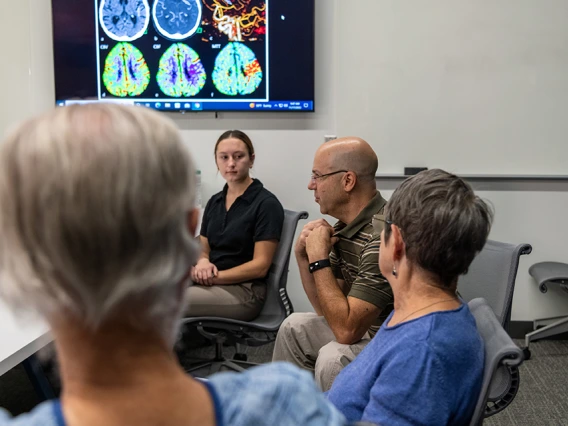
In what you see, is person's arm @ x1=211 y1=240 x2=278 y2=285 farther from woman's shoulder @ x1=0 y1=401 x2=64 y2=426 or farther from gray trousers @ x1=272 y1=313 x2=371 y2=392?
woman's shoulder @ x1=0 y1=401 x2=64 y2=426

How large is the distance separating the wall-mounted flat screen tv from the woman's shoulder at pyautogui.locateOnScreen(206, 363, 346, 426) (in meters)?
3.08

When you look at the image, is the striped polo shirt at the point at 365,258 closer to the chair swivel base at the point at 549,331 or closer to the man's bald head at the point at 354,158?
the man's bald head at the point at 354,158

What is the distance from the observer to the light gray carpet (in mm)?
2668

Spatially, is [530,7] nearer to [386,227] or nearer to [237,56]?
[237,56]

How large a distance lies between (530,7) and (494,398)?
2865 mm

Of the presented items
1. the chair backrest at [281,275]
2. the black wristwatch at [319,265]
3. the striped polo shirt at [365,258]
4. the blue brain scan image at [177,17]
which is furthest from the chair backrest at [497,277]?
the blue brain scan image at [177,17]

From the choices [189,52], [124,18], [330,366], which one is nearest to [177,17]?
[189,52]

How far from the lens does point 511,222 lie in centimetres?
361

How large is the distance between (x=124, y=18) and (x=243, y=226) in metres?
1.65

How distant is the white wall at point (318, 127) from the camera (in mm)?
3576

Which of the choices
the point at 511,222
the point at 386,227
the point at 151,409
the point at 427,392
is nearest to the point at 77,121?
the point at 151,409

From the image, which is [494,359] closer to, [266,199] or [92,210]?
[92,210]

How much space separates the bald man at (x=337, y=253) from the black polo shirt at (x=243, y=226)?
1.77 feet

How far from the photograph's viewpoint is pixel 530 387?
2977mm
